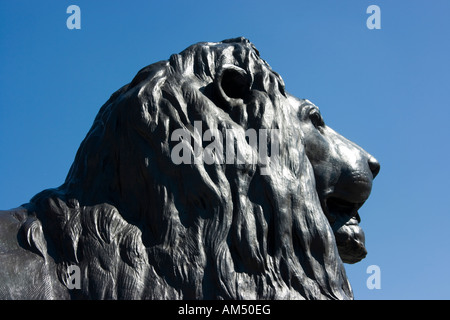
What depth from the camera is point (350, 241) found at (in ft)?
21.2

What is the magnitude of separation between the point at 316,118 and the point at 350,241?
948 mm

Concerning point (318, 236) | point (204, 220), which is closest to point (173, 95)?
point (204, 220)

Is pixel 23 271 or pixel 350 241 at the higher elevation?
pixel 23 271

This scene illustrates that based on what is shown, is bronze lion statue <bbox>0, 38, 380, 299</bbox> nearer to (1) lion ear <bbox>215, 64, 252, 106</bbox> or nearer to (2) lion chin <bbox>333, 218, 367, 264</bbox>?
(1) lion ear <bbox>215, 64, 252, 106</bbox>

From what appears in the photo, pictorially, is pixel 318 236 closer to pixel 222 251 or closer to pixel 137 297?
pixel 222 251

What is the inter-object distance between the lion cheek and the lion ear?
4.32ft

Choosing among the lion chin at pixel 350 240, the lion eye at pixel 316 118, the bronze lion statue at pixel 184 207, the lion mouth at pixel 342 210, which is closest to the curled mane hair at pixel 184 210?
the bronze lion statue at pixel 184 207

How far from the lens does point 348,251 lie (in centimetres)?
652

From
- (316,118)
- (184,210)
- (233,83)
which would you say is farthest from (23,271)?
(316,118)

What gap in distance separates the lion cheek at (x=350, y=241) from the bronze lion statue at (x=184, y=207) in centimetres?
62

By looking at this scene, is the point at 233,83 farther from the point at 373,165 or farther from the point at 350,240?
the point at 350,240

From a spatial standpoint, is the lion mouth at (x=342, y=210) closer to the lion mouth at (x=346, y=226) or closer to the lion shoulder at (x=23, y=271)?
the lion mouth at (x=346, y=226)

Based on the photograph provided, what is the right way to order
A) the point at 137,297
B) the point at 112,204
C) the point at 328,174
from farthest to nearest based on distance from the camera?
the point at 328,174, the point at 112,204, the point at 137,297

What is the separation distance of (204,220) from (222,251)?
0.22m
